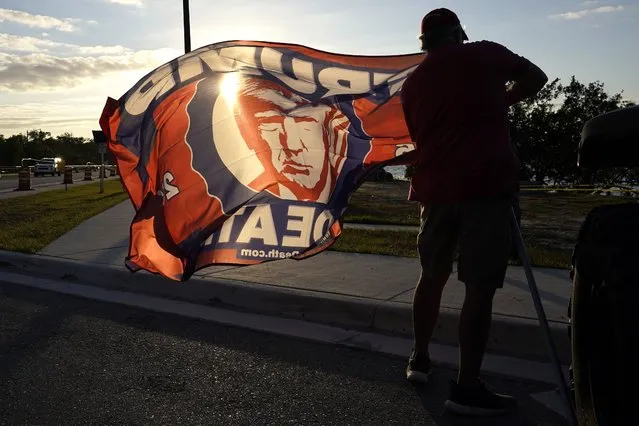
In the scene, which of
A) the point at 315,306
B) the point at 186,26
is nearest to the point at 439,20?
the point at 315,306

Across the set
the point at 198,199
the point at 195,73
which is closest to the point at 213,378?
the point at 198,199

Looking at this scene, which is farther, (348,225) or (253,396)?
(348,225)

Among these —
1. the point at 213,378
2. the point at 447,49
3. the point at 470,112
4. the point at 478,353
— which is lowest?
the point at 213,378

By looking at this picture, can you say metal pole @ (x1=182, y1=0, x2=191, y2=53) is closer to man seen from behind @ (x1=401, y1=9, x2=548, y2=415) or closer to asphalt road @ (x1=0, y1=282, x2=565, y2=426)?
asphalt road @ (x1=0, y1=282, x2=565, y2=426)

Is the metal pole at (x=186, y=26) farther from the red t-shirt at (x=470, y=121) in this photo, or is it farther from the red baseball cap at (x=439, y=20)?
the red t-shirt at (x=470, y=121)

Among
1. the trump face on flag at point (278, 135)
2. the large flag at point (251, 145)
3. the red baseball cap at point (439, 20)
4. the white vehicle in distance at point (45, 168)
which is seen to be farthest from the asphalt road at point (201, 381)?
the white vehicle in distance at point (45, 168)

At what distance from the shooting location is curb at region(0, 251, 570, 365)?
455cm

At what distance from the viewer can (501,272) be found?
3387mm

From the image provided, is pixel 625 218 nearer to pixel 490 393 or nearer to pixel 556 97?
pixel 490 393

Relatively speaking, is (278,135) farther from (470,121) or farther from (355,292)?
(355,292)

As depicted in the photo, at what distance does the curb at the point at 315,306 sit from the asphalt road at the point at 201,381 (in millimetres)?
569

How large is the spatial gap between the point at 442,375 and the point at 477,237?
3.72 feet

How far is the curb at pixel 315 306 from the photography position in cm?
455

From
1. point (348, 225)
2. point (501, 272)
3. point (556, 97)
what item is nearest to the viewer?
point (501, 272)
